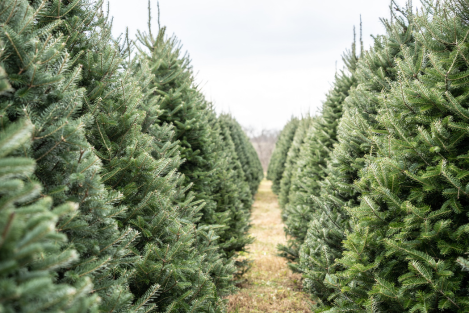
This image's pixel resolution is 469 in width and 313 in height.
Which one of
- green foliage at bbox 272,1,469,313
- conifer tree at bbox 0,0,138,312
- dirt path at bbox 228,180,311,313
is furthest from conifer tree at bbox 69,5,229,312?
dirt path at bbox 228,180,311,313

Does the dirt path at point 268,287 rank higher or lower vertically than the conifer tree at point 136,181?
lower

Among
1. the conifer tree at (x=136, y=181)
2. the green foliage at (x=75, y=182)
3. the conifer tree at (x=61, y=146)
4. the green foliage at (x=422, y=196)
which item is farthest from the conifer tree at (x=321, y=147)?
the conifer tree at (x=61, y=146)

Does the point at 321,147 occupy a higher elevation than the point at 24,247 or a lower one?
higher

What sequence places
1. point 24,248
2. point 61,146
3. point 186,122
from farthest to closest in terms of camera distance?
point 186,122 → point 61,146 → point 24,248

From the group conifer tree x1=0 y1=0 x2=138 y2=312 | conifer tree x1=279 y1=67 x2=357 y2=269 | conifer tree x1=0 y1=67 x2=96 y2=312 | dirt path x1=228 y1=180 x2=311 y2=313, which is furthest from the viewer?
conifer tree x1=279 y1=67 x2=357 y2=269

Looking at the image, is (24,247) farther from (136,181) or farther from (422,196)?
(422,196)

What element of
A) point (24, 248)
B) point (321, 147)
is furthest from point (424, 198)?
point (321, 147)

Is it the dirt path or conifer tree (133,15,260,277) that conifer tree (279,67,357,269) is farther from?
conifer tree (133,15,260,277)

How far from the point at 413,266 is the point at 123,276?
2352 mm

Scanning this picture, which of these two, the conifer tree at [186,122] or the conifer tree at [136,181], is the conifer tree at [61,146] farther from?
the conifer tree at [186,122]

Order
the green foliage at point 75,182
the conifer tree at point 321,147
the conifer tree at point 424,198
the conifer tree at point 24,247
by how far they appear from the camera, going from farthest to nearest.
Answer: the conifer tree at point 321,147
the conifer tree at point 424,198
the green foliage at point 75,182
the conifer tree at point 24,247

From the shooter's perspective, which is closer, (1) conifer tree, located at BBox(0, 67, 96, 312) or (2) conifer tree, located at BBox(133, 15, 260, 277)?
(1) conifer tree, located at BBox(0, 67, 96, 312)

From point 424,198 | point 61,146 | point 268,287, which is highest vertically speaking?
point 61,146

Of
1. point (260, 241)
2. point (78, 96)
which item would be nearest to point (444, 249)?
point (78, 96)
